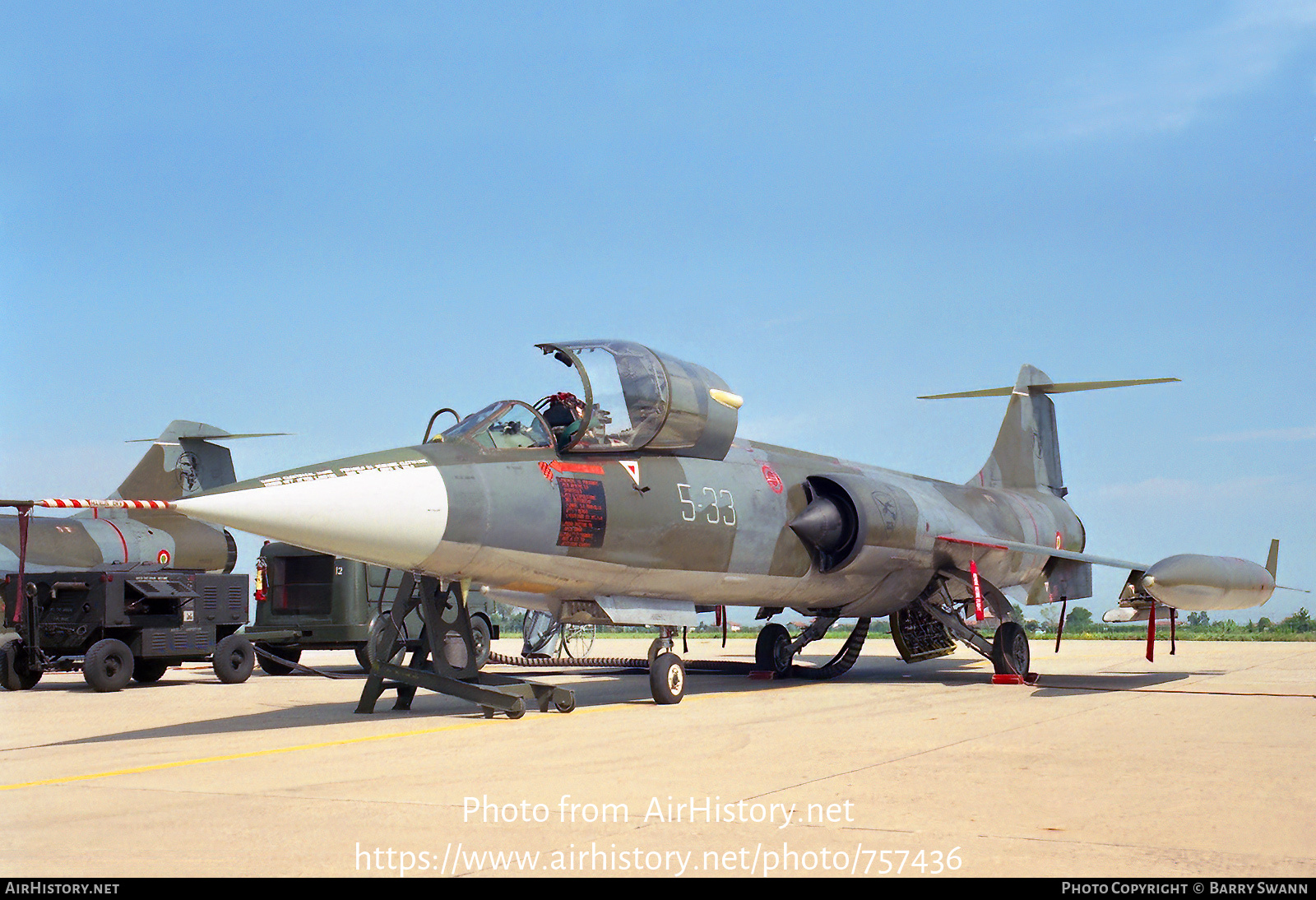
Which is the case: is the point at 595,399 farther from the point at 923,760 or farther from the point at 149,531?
the point at 149,531

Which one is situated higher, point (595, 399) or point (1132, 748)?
point (595, 399)

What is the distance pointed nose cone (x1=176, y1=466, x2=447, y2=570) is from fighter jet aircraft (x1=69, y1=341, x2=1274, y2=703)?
13 millimetres

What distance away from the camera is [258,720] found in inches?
372

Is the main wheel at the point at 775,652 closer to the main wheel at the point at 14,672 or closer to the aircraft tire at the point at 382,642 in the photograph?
the aircraft tire at the point at 382,642

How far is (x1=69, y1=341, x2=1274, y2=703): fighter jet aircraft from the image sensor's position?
324 inches

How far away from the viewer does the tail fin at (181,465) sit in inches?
878

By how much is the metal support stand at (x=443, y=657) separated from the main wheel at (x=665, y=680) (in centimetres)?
90

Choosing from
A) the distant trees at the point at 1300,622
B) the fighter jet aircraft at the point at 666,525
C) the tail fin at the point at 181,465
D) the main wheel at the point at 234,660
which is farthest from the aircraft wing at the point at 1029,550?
the distant trees at the point at 1300,622

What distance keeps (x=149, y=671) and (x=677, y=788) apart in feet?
38.8

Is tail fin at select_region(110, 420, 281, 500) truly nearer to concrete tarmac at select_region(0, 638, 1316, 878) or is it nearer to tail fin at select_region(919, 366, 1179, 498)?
concrete tarmac at select_region(0, 638, 1316, 878)

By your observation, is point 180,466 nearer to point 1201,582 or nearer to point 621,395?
point 621,395

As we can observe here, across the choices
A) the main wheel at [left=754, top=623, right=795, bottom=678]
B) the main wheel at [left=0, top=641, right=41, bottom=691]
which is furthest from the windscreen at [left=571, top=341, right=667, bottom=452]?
the main wheel at [left=0, top=641, right=41, bottom=691]

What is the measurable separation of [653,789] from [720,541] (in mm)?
5538

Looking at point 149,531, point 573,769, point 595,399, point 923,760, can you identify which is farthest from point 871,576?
point 149,531
